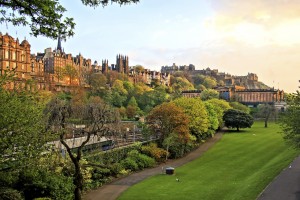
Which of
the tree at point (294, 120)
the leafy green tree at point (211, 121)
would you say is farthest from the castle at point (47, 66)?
the leafy green tree at point (211, 121)

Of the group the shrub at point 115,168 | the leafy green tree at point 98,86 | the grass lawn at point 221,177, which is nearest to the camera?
the shrub at point 115,168

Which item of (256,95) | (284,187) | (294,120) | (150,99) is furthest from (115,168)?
(256,95)

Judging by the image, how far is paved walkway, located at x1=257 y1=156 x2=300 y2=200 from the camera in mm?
21562

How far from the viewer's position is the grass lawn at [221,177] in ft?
85.0

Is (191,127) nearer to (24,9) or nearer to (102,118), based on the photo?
(102,118)

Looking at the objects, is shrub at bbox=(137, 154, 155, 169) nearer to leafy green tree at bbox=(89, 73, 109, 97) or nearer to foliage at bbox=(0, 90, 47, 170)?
foliage at bbox=(0, 90, 47, 170)

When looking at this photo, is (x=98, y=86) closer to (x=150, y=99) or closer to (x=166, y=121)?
(x=150, y=99)

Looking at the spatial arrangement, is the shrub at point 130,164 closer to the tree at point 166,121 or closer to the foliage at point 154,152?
the foliage at point 154,152

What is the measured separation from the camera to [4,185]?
60.0 feet

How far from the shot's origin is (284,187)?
23.9 metres

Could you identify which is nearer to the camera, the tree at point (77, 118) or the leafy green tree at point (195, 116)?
the tree at point (77, 118)

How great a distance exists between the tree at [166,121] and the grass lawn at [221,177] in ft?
15.1

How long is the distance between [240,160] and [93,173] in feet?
63.0

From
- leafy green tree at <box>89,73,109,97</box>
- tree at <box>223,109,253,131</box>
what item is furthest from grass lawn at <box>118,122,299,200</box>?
leafy green tree at <box>89,73,109,97</box>
